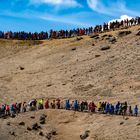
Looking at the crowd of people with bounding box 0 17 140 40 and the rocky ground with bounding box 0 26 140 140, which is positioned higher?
the crowd of people with bounding box 0 17 140 40

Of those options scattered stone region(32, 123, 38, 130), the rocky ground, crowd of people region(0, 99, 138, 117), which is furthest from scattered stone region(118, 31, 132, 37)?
scattered stone region(32, 123, 38, 130)

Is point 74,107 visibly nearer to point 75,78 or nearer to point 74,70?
point 75,78

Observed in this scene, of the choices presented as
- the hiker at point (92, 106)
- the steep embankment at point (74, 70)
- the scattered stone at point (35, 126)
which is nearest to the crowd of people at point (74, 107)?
the hiker at point (92, 106)

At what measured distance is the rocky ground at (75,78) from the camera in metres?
51.4

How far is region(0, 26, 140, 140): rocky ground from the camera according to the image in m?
51.4

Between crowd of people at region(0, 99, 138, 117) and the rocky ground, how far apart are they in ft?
3.36

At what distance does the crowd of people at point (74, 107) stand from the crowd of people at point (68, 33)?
3004cm

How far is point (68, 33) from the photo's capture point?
91.1m

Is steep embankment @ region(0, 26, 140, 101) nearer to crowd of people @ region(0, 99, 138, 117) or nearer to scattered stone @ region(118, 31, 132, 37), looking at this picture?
scattered stone @ region(118, 31, 132, 37)

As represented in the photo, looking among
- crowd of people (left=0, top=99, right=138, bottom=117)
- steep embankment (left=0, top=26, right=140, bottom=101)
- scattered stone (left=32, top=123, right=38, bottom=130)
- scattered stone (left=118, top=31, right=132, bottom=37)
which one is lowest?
scattered stone (left=32, top=123, right=38, bottom=130)

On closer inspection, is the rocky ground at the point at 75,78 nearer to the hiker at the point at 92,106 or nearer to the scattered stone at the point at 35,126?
the scattered stone at the point at 35,126

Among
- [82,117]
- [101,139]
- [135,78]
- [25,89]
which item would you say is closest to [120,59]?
[135,78]

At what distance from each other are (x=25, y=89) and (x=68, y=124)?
54.4 feet

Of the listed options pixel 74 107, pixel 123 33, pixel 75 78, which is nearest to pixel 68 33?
pixel 123 33
